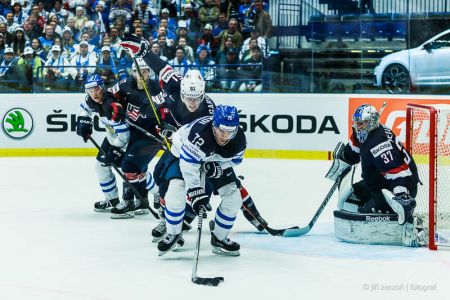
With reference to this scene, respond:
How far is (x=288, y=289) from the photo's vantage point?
4.67 metres

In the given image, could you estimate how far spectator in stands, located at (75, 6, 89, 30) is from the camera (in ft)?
37.3

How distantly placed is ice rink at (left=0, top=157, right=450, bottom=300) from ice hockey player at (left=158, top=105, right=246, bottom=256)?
16 cm

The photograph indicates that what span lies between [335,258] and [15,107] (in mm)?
5989

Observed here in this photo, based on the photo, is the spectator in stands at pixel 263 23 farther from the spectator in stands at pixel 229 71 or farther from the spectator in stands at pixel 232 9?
the spectator in stands at pixel 232 9

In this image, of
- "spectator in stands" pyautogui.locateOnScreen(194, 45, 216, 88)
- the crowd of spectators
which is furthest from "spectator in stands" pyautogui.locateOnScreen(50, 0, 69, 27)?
"spectator in stands" pyautogui.locateOnScreen(194, 45, 216, 88)

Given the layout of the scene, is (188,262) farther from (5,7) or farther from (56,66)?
(5,7)

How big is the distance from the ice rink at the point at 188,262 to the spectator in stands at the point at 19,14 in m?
4.59

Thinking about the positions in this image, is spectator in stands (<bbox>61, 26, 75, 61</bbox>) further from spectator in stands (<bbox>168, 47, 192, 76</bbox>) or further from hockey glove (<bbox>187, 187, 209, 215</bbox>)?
hockey glove (<bbox>187, 187, 209, 215</bbox>)

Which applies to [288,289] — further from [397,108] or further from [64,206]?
[397,108]

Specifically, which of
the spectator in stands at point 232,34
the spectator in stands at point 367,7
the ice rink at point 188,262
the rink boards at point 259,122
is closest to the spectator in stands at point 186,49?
the spectator in stands at point 232,34

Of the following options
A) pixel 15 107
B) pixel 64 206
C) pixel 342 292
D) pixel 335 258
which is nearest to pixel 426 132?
pixel 335 258

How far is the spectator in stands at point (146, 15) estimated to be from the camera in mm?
11430

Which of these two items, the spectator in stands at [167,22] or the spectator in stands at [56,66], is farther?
the spectator in stands at [167,22]

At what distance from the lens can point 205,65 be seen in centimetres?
1077
